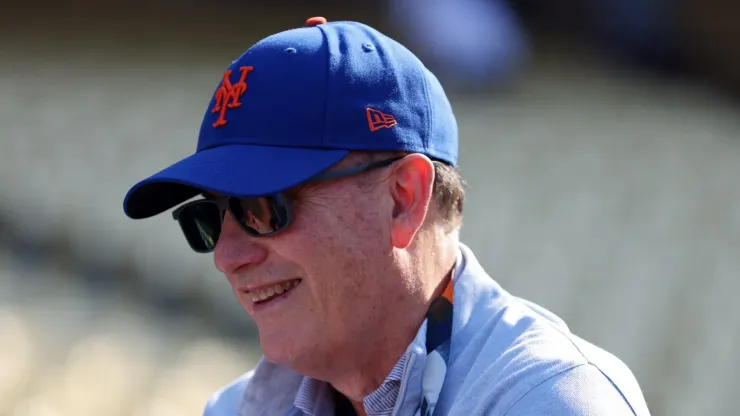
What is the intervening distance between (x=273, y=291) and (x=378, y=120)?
36 cm

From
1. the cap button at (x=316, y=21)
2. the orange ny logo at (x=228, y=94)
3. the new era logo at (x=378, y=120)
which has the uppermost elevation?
the cap button at (x=316, y=21)

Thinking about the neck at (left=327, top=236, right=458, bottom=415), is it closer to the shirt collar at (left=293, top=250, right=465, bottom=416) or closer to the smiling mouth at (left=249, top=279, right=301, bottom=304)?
the shirt collar at (left=293, top=250, right=465, bottom=416)

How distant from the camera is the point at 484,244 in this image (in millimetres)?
4977

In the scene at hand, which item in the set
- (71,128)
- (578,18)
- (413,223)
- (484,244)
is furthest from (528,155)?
(413,223)

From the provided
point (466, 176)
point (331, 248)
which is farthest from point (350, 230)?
point (466, 176)

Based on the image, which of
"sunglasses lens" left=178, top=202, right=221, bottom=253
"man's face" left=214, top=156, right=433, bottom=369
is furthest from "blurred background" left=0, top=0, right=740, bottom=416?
"man's face" left=214, top=156, right=433, bottom=369

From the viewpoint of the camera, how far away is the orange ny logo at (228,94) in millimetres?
1675

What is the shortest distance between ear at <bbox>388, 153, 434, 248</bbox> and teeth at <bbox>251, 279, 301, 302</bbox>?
195 mm

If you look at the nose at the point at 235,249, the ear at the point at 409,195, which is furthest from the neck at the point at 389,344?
the nose at the point at 235,249

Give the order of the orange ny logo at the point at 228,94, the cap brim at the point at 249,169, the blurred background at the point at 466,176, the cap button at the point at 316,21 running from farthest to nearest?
the blurred background at the point at 466,176 < the cap button at the point at 316,21 < the orange ny logo at the point at 228,94 < the cap brim at the point at 249,169

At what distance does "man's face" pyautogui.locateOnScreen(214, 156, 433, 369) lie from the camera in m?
1.64

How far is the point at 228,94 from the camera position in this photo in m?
1.70

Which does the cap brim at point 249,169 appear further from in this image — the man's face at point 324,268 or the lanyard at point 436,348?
the lanyard at point 436,348

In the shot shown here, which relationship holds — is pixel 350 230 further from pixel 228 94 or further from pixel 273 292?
pixel 228 94
